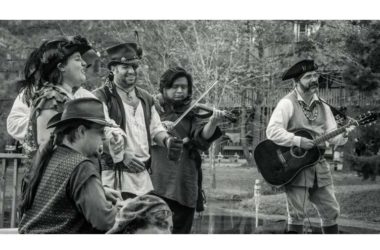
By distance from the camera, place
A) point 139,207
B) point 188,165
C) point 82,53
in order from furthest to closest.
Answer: point 188,165 → point 82,53 → point 139,207

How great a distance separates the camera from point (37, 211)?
4500 millimetres

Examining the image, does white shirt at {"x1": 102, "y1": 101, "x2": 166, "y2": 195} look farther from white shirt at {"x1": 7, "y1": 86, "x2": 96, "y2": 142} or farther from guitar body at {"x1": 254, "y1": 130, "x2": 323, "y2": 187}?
guitar body at {"x1": 254, "y1": 130, "x2": 323, "y2": 187}

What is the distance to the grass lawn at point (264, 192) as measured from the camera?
20.9 feet

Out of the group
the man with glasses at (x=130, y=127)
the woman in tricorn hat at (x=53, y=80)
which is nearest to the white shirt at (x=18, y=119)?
the woman in tricorn hat at (x=53, y=80)

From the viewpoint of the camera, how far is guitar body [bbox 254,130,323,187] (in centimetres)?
629

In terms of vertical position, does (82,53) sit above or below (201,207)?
above

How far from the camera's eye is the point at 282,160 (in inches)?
249

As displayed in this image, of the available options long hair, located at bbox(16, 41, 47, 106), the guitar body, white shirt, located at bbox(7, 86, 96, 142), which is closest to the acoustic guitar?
the guitar body

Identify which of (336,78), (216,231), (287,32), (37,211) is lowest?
(216,231)

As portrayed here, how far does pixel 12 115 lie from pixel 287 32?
2.88 m

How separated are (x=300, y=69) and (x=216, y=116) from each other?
112 centimetres

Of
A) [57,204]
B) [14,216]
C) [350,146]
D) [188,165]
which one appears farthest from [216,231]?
[57,204]

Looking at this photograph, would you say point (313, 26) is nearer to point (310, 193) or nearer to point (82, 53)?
point (310, 193)

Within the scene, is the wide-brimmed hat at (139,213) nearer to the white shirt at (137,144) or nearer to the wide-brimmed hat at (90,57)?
the white shirt at (137,144)
